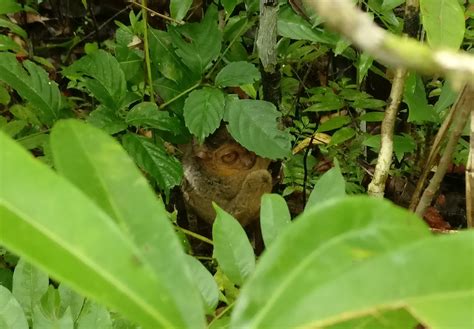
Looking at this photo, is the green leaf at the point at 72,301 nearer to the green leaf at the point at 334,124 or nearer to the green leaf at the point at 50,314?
the green leaf at the point at 50,314

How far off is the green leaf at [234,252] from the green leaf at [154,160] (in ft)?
1.18

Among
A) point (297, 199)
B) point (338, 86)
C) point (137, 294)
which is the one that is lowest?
point (297, 199)

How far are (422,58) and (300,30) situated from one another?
2.39 ft

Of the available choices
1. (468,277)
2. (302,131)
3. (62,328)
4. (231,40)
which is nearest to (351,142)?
(302,131)

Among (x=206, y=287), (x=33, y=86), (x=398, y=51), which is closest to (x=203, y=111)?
(x=33, y=86)

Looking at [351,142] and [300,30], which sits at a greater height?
[300,30]

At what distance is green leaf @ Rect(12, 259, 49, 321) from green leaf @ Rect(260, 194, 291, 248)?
323 millimetres

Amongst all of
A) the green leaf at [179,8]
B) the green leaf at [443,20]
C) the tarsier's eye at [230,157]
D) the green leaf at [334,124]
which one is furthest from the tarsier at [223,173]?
the green leaf at [443,20]

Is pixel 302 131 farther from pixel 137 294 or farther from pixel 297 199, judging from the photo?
pixel 137 294

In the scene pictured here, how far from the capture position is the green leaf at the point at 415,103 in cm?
96

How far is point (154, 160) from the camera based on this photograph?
0.98 metres

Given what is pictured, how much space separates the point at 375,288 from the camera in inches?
11.6

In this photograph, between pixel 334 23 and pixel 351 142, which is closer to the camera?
pixel 334 23

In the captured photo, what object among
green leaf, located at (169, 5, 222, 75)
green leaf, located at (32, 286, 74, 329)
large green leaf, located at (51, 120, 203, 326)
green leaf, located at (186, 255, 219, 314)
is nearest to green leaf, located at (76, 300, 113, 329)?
green leaf, located at (32, 286, 74, 329)
